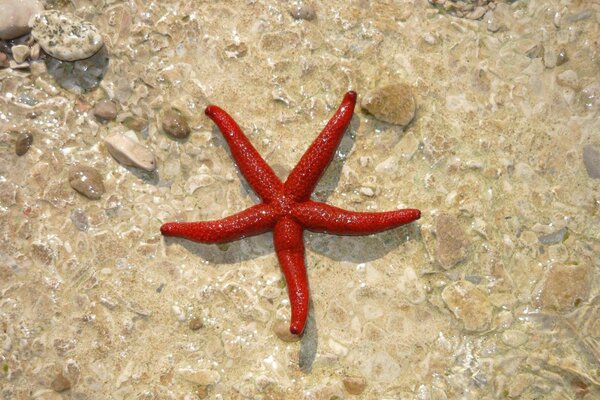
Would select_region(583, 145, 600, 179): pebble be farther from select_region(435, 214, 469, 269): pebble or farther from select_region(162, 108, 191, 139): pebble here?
select_region(162, 108, 191, 139): pebble

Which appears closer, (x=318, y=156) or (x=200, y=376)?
(x=318, y=156)

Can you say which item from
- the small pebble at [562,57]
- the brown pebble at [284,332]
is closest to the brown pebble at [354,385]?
the brown pebble at [284,332]

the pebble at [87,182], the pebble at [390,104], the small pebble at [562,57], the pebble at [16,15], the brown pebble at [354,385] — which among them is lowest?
the brown pebble at [354,385]

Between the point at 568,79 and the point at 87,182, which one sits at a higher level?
the point at 568,79

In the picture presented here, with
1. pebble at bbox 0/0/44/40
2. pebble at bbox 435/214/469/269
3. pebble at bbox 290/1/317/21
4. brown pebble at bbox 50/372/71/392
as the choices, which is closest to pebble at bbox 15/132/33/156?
pebble at bbox 0/0/44/40

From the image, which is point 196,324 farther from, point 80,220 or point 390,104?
point 390,104

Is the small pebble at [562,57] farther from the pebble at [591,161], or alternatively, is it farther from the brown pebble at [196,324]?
the brown pebble at [196,324]

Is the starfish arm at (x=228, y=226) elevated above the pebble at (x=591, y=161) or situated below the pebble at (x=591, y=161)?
below

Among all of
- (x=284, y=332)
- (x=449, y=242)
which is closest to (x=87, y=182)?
(x=284, y=332)
